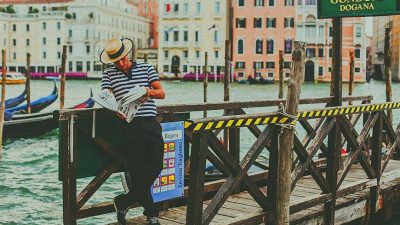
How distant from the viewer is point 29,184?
9.74 metres

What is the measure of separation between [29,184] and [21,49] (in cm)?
5347

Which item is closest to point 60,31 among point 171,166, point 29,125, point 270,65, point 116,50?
point 270,65

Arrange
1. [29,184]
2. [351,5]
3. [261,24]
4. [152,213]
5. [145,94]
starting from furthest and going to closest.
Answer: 1. [261,24]
2. [29,184]
3. [351,5]
4. [152,213]
5. [145,94]

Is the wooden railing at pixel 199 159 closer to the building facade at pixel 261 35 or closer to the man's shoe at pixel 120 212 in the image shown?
the man's shoe at pixel 120 212

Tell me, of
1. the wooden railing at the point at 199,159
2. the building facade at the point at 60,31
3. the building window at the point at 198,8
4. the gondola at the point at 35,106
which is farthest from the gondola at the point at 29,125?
the building facade at the point at 60,31

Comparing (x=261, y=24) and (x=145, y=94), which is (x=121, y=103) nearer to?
(x=145, y=94)

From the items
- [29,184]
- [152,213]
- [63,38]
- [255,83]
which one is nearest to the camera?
[152,213]

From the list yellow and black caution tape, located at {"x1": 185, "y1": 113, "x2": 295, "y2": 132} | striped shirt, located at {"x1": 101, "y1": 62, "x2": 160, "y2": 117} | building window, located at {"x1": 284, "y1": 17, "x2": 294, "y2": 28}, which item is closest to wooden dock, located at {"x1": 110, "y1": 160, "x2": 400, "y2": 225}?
yellow and black caution tape, located at {"x1": 185, "y1": 113, "x2": 295, "y2": 132}

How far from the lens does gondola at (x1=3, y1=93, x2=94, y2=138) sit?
1430 cm

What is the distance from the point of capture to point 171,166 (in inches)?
162

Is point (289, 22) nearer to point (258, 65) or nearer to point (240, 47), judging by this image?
point (258, 65)

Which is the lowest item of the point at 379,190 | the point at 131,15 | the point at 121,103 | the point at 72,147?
the point at 379,190

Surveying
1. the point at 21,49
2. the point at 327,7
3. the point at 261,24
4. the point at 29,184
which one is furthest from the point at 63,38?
the point at 327,7

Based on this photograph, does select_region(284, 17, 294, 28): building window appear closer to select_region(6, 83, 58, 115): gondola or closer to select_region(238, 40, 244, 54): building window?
select_region(238, 40, 244, 54): building window
